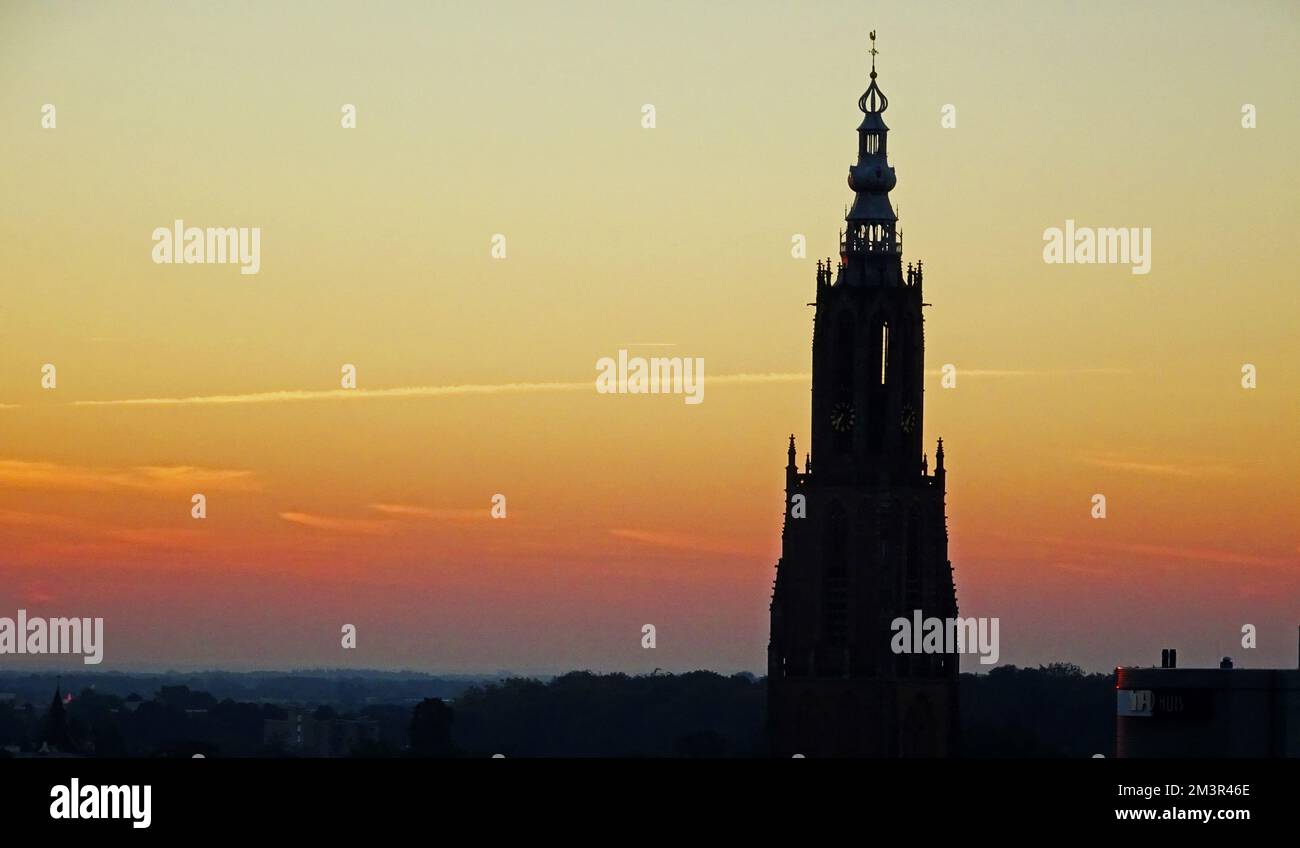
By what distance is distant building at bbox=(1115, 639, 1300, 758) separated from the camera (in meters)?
160

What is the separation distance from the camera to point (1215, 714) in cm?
16062

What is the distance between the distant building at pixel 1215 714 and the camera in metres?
160
